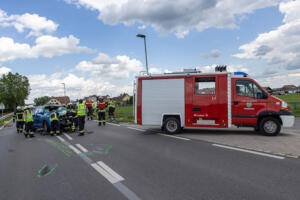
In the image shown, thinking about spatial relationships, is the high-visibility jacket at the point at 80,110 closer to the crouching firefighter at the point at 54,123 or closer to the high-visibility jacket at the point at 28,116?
the crouching firefighter at the point at 54,123

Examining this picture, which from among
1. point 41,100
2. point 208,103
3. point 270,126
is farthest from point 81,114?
point 41,100

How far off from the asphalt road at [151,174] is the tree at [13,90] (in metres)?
84.1

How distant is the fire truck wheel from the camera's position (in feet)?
28.9

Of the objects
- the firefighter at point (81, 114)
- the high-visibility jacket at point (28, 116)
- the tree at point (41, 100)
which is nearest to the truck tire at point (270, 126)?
the firefighter at point (81, 114)

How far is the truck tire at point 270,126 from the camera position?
773cm

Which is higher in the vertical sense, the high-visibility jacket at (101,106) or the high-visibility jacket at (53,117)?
the high-visibility jacket at (101,106)

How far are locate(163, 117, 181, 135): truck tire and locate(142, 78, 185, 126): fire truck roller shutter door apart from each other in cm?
22

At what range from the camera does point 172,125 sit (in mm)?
8875

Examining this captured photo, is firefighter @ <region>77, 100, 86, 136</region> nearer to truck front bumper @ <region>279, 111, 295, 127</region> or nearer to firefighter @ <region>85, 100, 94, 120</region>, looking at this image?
firefighter @ <region>85, 100, 94, 120</region>

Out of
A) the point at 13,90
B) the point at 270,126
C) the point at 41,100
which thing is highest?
the point at 13,90

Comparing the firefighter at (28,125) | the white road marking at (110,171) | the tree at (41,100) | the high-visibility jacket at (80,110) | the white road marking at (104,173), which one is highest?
the tree at (41,100)

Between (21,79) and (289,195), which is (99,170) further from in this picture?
(21,79)

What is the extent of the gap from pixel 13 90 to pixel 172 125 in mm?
85432

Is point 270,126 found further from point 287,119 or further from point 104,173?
point 104,173
